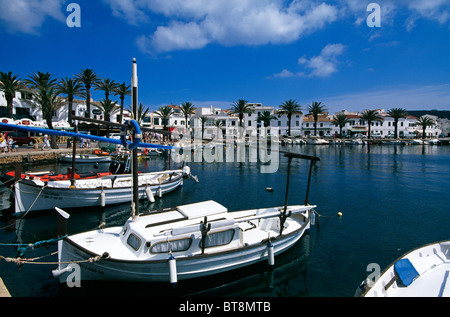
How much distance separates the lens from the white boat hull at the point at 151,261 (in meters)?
10.6

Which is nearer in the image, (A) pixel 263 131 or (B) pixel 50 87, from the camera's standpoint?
(B) pixel 50 87

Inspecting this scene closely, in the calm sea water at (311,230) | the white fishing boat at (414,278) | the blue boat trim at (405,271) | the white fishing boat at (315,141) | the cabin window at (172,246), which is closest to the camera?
the white fishing boat at (414,278)

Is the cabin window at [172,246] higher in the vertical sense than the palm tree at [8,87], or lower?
lower

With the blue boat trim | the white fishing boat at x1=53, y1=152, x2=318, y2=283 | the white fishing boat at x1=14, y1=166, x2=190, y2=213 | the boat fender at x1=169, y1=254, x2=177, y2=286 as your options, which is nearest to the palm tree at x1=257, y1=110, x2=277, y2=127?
the white fishing boat at x1=14, y1=166, x2=190, y2=213

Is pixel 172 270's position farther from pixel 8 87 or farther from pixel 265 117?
pixel 265 117

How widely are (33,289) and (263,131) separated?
328 feet

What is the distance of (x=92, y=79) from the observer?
61.3 meters

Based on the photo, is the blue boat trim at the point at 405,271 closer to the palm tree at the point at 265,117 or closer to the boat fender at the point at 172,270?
the boat fender at the point at 172,270

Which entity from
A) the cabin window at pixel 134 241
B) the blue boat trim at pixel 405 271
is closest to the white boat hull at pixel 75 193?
the cabin window at pixel 134 241

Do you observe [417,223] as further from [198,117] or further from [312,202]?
[198,117]

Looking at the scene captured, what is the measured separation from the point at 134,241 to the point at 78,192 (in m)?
12.2

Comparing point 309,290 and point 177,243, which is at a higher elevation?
point 177,243
